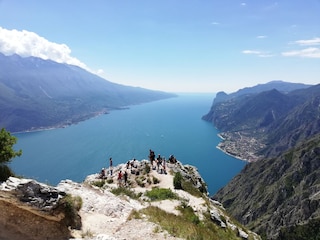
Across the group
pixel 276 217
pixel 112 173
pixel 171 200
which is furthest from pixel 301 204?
pixel 171 200

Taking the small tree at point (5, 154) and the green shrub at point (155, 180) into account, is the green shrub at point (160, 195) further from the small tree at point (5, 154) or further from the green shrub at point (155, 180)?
the small tree at point (5, 154)

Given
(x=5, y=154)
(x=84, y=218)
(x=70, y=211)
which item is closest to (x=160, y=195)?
(x=84, y=218)

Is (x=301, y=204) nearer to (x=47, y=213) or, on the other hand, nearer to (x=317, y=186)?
(x=317, y=186)

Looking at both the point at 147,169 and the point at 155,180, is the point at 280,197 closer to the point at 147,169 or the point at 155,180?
the point at 147,169

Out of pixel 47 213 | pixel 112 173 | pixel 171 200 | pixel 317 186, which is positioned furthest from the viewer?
pixel 317 186

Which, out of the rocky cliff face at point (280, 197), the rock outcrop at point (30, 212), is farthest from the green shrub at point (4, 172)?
the rocky cliff face at point (280, 197)

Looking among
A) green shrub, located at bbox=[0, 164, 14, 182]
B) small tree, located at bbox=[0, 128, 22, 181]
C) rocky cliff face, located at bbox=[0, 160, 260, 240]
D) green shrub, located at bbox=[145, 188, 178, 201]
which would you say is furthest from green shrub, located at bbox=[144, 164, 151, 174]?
small tree, located at bbox=[0, 128, 22, 181]

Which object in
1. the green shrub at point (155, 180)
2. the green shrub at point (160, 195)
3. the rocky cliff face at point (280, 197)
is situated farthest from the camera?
the rocky cliff face at point (280, 197)

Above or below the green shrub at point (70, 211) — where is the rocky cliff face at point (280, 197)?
below

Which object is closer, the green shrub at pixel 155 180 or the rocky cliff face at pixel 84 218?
the rocky cliff face at pixel 84 218

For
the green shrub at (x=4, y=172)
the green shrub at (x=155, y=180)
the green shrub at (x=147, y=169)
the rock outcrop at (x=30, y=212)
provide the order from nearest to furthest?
the rock outcrop at (x=30, y=212) → the green shrub at (x=4, y=172) → the green shrub at (x=155, y=180) → the green shrub at (x=147, y=169)

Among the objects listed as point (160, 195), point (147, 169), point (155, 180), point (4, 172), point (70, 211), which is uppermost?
point (4, 172)
